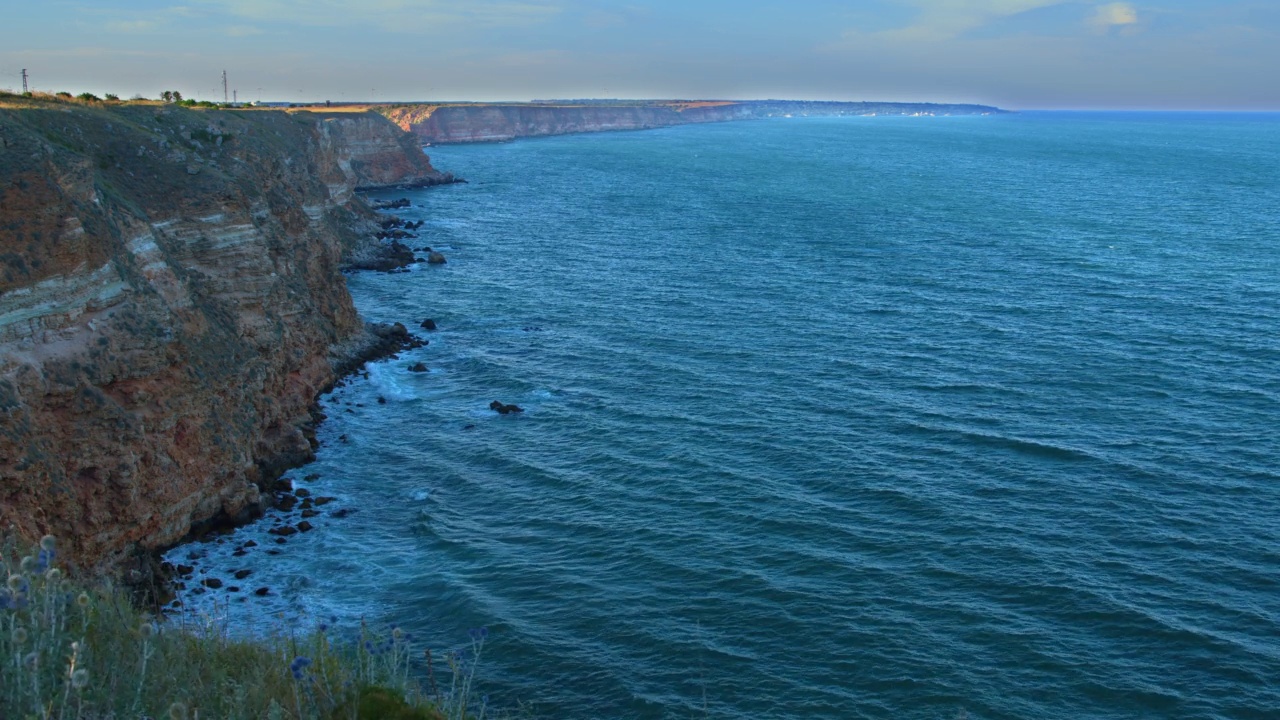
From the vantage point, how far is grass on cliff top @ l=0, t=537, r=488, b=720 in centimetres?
1101

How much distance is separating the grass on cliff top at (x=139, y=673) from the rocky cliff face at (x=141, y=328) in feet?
39.2

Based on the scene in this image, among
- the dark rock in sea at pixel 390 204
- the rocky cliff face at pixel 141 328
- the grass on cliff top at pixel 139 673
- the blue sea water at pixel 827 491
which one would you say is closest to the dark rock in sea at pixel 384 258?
the blue sea water at pixel 827 491

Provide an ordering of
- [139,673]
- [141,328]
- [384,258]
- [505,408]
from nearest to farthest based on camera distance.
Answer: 1. [139,673]
2. [141,328]
3. [505,408]
4. [384,258]

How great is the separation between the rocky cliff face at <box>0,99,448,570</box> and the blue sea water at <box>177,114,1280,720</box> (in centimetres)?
344

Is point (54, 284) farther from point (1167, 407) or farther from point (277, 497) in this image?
point (1167, 407)

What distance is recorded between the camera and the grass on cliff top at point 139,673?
433 inches

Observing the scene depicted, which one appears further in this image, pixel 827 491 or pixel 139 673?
pixel 827 491

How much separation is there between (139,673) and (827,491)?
30.8 meters

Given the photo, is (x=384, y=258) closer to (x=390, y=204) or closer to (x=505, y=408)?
(x=390, y=204)

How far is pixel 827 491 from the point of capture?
39.6 metres

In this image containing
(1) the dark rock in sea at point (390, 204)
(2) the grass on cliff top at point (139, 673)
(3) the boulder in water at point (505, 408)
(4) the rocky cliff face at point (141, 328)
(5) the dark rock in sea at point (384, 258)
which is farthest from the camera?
(1) the dark rock in sea at point (390, 204)

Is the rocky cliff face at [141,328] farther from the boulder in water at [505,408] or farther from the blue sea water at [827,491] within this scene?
the boulder in water at [505,408]

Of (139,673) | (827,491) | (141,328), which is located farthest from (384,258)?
(139,673)

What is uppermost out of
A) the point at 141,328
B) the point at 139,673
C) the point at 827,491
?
the point at 141,328
